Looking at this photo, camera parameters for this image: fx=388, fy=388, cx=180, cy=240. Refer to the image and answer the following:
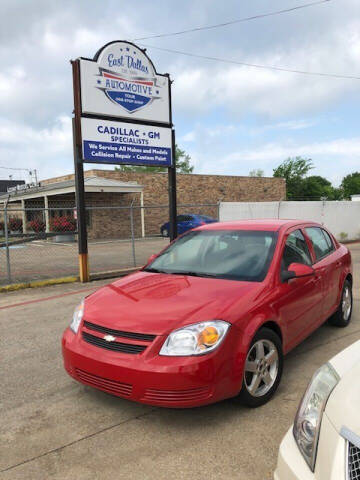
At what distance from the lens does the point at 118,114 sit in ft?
29.8

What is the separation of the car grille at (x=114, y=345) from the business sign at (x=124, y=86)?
267 inches

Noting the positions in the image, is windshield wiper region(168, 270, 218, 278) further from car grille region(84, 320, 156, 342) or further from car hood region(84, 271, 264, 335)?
car grille region(84, 320, 156, 342)

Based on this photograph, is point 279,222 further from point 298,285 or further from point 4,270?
point 4,270

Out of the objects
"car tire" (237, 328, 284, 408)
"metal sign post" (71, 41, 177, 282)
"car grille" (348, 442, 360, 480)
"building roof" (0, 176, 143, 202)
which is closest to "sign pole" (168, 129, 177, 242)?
"metal sign post" (71, 41, 177, 282)

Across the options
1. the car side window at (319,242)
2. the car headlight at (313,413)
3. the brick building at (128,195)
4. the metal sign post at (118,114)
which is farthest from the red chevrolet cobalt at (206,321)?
the brick building at (128,195)

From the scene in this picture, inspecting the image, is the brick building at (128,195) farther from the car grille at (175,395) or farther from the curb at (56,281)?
the car grille at (175,395)

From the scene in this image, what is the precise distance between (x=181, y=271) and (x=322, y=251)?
1905 millimetres

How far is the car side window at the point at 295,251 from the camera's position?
376cm

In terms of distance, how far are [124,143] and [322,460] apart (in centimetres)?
860

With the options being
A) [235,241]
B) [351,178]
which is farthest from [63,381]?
[351,178]

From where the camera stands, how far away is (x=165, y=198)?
2752 cm

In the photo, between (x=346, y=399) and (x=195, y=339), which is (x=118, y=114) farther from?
(x=346, y=399)

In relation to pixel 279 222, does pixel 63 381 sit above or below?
below

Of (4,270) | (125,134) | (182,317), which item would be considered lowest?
(4,270)
